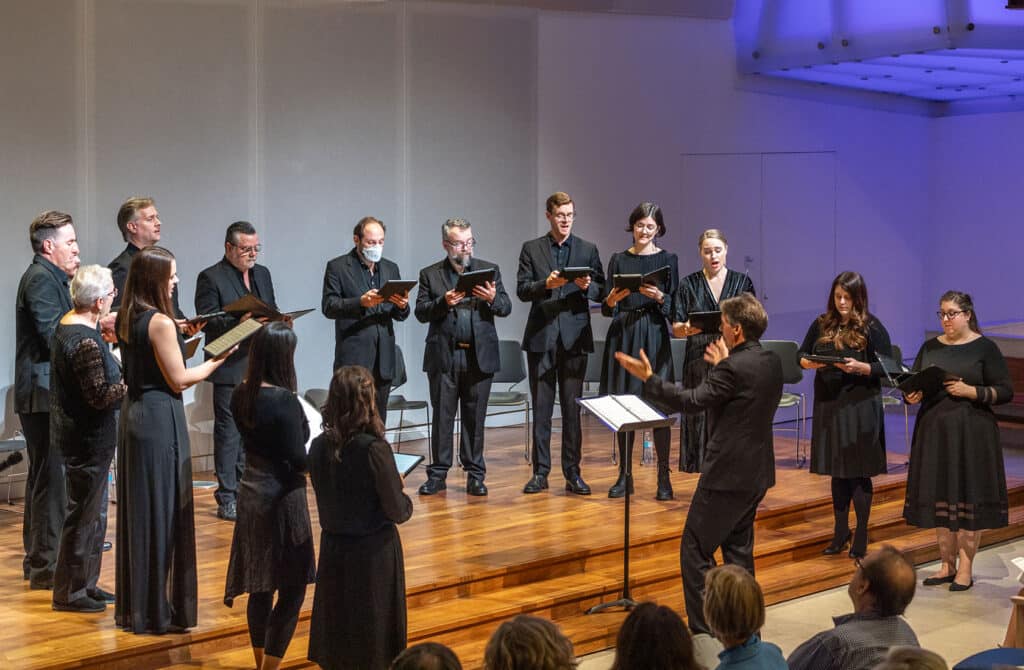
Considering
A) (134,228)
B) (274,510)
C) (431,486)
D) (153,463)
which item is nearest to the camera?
(274,510)

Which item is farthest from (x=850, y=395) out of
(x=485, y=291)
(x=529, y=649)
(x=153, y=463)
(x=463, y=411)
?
(x=529, y=649)

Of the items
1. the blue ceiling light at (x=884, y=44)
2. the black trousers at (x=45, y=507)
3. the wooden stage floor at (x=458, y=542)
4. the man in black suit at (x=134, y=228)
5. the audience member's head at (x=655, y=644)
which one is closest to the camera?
the audience member's head at (x=655, y=644)

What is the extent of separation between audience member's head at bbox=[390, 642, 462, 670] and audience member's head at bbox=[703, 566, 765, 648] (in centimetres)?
93

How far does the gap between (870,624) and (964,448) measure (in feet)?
9.80

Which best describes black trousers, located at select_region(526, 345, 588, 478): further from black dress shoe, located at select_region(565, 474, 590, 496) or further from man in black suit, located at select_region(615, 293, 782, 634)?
man in black suit, located at select_region(615, 293, 782, 634)

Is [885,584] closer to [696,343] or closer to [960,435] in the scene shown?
[960,435]

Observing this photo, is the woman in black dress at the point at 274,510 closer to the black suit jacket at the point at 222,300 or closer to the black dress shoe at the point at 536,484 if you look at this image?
the black suit jacket at the point at 222,300

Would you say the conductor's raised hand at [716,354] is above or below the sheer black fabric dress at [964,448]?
above

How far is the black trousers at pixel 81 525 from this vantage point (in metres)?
4.87

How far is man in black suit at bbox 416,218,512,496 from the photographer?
22.3 ft

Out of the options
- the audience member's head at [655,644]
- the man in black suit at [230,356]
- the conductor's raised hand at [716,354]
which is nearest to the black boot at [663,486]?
the conductor's raised hand at [716,354]

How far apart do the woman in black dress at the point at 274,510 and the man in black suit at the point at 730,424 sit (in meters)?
1.40

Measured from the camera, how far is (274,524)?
14.3 ft

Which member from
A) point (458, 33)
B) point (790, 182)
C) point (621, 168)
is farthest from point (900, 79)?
point (458, 33)
